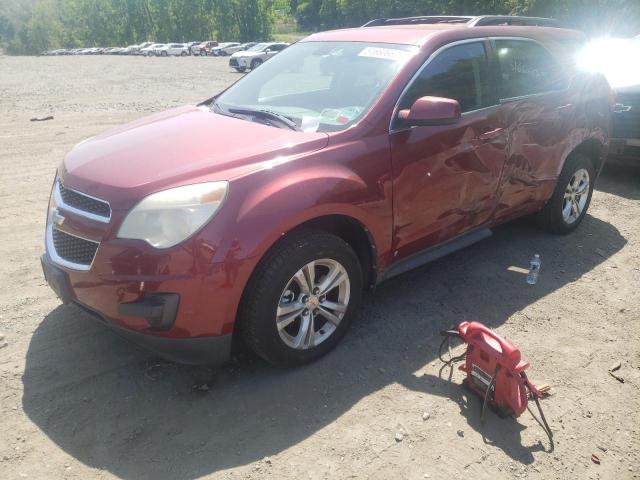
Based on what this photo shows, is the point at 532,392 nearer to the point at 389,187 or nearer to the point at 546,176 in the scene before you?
the point at 389,187

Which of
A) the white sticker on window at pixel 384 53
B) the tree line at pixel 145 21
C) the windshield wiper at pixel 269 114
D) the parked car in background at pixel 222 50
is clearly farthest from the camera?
the tree line at pixel 145 21

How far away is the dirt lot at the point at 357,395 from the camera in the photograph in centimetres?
251

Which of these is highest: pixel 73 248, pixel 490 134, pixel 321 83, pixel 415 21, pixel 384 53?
pixel 415 21

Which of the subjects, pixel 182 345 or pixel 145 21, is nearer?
pixel 182 345

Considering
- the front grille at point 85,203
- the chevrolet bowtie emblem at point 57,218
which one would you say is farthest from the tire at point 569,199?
the chevrolet bowtie emblem at point 57,218

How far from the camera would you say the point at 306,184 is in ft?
9.34

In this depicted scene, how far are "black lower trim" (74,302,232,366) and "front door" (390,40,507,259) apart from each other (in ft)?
4.38

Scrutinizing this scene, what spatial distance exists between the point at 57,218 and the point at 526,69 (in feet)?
11.8

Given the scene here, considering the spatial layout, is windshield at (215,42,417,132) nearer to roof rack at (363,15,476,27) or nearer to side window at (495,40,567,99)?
roof rack at (363,15,476,27)

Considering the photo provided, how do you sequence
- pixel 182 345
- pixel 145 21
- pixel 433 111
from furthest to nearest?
1. pixel 145 21
2. pixel 433 111
3. pixel 182 345

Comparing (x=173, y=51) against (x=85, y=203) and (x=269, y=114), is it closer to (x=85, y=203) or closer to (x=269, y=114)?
(x=269, y=114)

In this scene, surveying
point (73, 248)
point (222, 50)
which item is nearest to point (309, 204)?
point (73, 248)

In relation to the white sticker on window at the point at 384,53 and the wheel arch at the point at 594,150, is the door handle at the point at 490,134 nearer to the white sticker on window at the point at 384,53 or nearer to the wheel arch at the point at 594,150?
the white sticker on window at the point at 384,53

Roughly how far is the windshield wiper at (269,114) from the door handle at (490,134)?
141 cm
